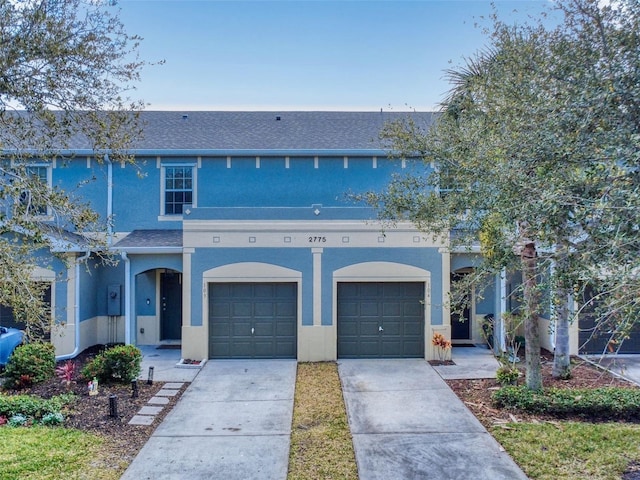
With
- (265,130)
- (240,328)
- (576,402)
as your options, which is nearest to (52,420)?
(240,328)

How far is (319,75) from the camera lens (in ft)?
61.4

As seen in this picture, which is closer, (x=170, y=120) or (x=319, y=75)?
(x=170, y=120)

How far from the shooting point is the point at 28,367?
367 inches

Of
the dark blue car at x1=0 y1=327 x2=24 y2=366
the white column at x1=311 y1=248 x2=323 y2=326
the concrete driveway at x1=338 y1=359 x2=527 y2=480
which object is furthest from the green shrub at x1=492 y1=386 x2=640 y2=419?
the dark blue car at x1=0 y1=327 x2=24 y2=366

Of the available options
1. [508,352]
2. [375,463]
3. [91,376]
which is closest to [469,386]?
[508,352]

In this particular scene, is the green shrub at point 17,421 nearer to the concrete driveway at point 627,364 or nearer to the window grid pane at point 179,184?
the window grid pane at point 179,184

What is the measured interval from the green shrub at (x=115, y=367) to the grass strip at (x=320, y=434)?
12.5ft

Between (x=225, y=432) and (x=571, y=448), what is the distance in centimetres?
550

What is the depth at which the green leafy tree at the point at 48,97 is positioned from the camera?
5.80 m

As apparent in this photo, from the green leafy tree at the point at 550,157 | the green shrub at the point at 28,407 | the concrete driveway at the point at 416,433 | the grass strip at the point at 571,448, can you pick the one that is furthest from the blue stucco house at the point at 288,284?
the grass strip at the point at 571,448

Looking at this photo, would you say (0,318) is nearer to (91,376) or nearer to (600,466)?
(91,376)

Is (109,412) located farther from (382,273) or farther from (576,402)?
(576,402)

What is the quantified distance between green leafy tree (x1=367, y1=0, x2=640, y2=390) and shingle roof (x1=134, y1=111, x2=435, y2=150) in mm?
5726

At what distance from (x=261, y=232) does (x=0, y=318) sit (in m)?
8.34
